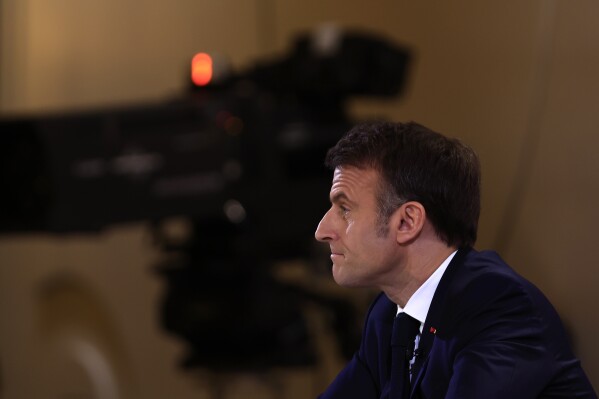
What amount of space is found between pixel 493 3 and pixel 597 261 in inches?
59.2

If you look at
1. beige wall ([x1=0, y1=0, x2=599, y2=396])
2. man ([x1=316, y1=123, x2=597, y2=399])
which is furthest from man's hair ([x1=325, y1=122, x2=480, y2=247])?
beige wall ([x1=0, y1=0, x2=599, y2=396])

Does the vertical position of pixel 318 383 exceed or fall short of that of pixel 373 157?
it falls short

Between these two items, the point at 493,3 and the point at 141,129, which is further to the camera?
the point at 493,3

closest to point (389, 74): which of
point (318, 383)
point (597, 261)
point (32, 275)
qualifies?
point (597, 261)

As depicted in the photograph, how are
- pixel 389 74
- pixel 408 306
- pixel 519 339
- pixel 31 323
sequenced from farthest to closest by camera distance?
pixel 31 323, pixel 389 74, pixel 408 306, pixel 519 339

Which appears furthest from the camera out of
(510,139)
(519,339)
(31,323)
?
(31,323)

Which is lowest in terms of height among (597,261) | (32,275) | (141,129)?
(32,275)

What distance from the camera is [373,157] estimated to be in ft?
4.28

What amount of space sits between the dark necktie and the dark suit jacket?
0.02 metres

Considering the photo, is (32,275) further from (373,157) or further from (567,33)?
(373,157)

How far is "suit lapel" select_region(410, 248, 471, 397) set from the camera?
4.18 ft

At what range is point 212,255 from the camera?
120 inches


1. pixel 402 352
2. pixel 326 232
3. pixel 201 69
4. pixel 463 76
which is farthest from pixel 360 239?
pixel 463 76

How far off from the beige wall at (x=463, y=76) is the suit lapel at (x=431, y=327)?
840mm
